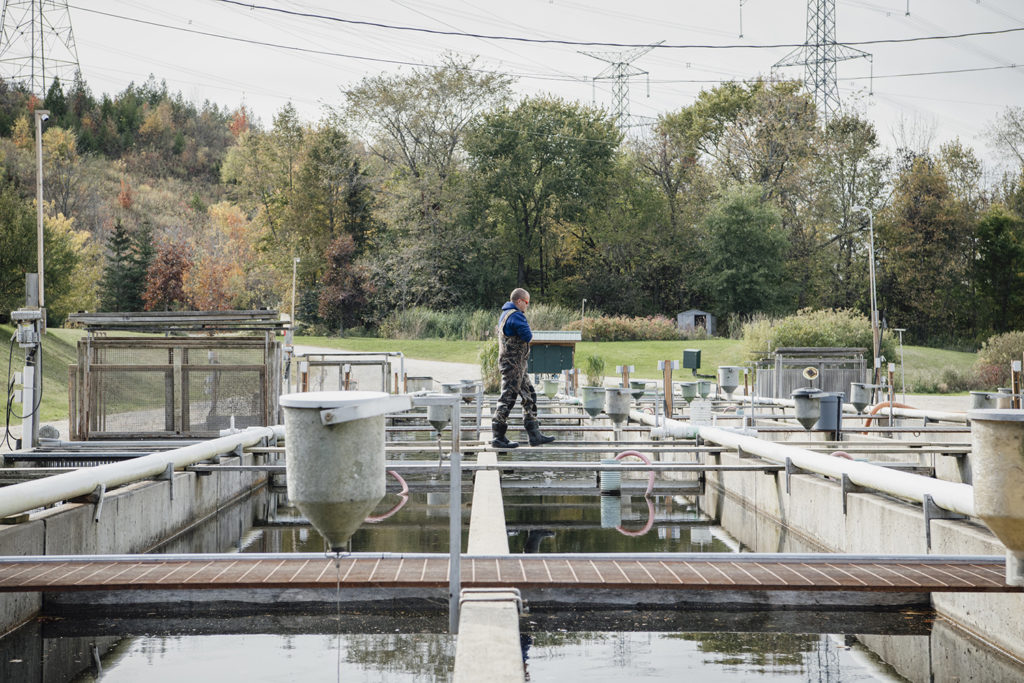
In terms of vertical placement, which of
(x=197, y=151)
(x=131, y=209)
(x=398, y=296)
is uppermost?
(x=197, y=151)

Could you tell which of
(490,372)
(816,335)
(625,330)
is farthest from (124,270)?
(816,335)

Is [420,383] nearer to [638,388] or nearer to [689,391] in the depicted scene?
[638,388]

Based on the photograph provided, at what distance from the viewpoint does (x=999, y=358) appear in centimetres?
3628

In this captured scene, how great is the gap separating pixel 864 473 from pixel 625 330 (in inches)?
1689

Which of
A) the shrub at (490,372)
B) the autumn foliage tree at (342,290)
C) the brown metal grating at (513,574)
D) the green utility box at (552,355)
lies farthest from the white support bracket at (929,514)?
the autumn foliage tree at (342,290)

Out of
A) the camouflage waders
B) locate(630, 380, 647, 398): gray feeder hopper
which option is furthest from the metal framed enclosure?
the camouflage waders

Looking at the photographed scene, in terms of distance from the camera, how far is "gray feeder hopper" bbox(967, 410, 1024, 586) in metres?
4.41

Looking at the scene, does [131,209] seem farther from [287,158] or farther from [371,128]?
[371,128]

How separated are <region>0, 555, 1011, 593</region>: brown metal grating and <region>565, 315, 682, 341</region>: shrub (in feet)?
142

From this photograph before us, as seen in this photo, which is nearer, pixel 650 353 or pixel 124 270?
pixel 650 353

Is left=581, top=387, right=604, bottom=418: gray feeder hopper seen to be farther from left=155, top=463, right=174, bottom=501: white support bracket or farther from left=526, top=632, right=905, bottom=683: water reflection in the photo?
left=526, top=632, right=905, bottom=683: water reflection

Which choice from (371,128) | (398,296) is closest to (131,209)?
(371,128)

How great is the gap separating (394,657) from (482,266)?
58201 millimetres

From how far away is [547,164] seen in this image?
6681 cm
